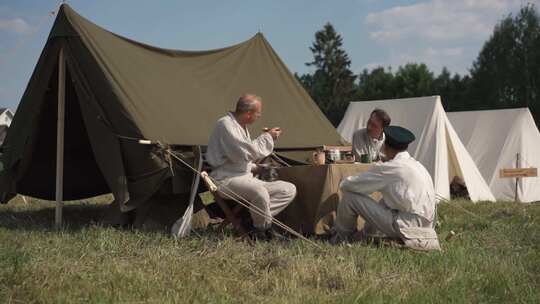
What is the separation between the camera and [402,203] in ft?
12.9

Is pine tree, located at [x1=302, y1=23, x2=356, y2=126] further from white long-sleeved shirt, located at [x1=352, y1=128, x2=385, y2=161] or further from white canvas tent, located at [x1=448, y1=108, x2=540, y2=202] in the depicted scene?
white long-sleeved shirt, located at [x1=352, y1=128, x2=385, y2=161]

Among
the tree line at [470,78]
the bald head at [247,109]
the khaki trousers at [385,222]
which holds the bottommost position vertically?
the khaki trousers at [385,222]

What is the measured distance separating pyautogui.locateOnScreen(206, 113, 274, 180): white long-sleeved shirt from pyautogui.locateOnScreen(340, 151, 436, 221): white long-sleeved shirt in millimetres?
814

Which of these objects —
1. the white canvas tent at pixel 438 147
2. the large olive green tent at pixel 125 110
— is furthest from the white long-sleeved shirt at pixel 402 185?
the white canvas tent at pixel 438 147

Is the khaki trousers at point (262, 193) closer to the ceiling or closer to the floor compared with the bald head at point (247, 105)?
closer to the floor

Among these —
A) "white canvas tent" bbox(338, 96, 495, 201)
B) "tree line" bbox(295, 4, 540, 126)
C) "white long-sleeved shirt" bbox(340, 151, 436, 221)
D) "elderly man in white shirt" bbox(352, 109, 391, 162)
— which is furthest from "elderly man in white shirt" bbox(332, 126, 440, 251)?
"tree line" bbox(295, 4, 540, 126)

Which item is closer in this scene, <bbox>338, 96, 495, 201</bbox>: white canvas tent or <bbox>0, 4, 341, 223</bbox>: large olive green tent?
<bbox>0, 4, 341, 223</bbox>: large olive green tent

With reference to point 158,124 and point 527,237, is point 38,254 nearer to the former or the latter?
point 158,124

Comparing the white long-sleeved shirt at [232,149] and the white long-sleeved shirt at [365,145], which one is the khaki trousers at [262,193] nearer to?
the white long-sleeved shirt at [232,149]

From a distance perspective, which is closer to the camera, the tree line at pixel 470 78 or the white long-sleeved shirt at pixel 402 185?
the white long-sleeved shirt at pixel 402 185

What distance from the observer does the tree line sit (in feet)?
99.9

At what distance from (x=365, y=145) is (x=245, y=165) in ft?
4.99

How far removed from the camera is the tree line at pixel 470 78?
→ 30.5 meters

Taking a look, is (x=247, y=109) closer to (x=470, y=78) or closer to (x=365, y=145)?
(x=365, y=145)
